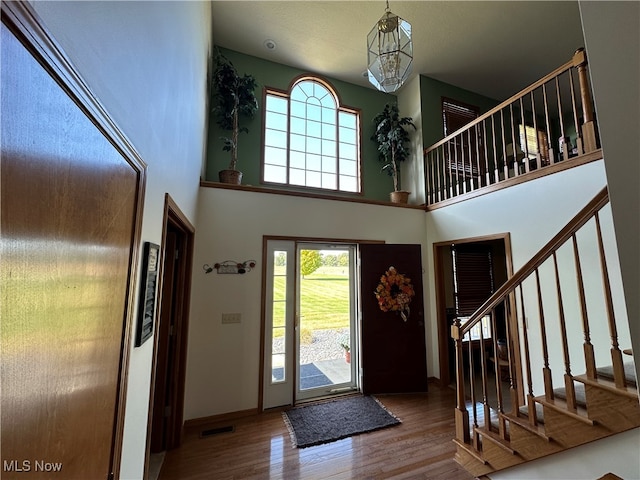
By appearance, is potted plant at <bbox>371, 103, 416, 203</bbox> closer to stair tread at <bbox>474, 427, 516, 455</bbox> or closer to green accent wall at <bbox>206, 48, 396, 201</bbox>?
green accent wall at <bbox>206, 48, 396, 201</bbox>

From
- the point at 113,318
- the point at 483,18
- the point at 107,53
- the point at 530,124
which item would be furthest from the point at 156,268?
the point at 530,124

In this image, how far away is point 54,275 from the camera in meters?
0.67

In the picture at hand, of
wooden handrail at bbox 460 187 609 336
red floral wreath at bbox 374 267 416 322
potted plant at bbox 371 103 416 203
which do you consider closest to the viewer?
wooden handrail at bbox 460 187 609 336

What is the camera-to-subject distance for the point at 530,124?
5.77 meters

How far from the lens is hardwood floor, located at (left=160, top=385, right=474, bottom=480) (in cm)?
223

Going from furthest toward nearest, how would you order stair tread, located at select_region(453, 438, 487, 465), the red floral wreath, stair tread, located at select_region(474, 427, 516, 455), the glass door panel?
the red floral wreath, the glass door panel, stair tread, located at select_region(453, 438, 487, 465), stair tread, located at select_region(474, 427, 516, 455)

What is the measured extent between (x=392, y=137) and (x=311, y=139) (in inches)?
53.2

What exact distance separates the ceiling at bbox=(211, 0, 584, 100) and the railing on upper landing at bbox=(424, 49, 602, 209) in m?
0.64

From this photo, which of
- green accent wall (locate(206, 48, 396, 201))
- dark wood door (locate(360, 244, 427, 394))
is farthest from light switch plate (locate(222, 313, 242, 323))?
green accent wall (locate(206, 48, 396, 201))

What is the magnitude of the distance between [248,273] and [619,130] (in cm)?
311

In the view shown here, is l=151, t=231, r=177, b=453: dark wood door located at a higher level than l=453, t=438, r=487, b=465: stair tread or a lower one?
higher

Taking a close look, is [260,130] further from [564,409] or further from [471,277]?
[564,409]

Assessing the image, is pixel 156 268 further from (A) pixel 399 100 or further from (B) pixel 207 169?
(A) pixel 399 100

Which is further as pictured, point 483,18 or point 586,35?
point 483,18
